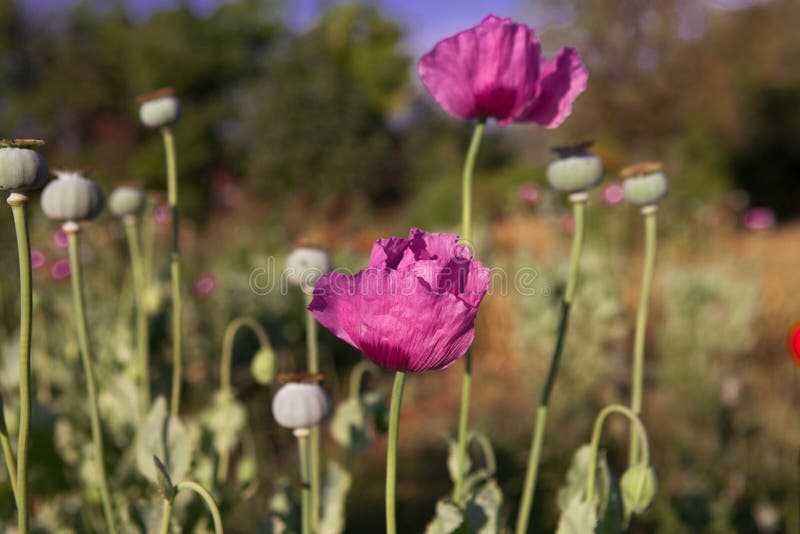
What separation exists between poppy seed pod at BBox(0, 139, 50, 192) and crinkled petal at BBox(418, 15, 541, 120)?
0.47m

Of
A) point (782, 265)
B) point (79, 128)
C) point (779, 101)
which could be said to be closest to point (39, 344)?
point (782, 265)

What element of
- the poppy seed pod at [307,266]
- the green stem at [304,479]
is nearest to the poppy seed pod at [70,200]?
the poppy seed pod at [307,266]

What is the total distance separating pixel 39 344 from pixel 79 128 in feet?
43.9

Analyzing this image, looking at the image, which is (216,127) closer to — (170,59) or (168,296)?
(170,59)

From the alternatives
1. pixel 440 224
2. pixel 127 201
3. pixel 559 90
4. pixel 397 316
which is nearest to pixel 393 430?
pixel 397 316

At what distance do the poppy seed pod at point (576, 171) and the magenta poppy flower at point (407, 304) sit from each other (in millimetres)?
387

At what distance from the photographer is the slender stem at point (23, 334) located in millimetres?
687

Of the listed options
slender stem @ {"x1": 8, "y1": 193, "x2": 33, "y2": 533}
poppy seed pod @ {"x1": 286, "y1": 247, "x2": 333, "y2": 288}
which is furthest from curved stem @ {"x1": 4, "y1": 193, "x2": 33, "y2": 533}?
poppy seed pod @ {"x1": 286, "y1": 247, "x2": 333, "y2": 288}

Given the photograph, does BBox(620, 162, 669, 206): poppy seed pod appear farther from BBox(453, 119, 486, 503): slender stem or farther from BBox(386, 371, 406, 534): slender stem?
BBox(386, 371, 406, 534): slender stem

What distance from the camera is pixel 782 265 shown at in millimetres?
5441

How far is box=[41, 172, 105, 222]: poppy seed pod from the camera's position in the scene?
3.10 feet

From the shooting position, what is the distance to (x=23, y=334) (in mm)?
714

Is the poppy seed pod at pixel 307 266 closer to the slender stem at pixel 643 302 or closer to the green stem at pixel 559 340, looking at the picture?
the green stem at pixel 559 340

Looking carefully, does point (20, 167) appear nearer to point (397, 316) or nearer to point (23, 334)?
point (23, 334)
